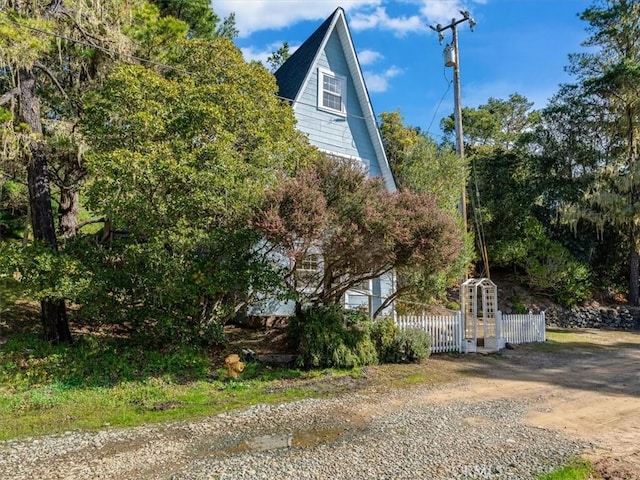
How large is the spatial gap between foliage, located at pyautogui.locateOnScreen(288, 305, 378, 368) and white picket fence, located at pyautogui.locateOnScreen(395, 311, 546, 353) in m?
1.32

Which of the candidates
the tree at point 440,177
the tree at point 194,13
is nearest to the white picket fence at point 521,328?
the tree at point 440,177

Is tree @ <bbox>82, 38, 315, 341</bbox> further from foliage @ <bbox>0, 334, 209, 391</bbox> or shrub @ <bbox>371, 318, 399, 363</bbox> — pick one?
shrub @ <bbox>371, 318, 399, 363</bbox>

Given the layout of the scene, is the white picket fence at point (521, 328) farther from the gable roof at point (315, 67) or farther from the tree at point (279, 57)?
the tree at point (279, 57)

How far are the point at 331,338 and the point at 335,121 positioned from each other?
820 cm

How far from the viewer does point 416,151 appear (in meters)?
17.0

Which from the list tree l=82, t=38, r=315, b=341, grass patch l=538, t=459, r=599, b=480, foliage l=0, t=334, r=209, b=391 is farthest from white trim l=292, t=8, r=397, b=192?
grass patch l=538, t=459, r=599, b=480

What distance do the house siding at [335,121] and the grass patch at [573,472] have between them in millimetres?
Answer: 10844

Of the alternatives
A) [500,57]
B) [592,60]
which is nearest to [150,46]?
[500,57]

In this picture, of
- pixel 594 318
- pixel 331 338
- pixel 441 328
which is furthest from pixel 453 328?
pixel 594 318

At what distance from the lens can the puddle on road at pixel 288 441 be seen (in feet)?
17.0

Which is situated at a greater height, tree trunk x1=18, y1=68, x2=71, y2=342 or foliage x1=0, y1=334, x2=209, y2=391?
tree trunk x1=18, y1=68, x2=71, y2=342

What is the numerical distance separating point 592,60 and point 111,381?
85.7ft

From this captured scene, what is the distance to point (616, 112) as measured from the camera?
21797mm

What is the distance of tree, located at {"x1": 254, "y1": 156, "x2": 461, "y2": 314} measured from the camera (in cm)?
812
